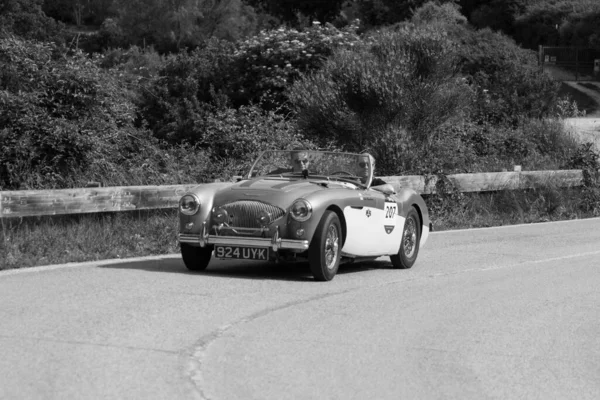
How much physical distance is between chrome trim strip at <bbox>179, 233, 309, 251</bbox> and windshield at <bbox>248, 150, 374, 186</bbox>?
1.62 metres

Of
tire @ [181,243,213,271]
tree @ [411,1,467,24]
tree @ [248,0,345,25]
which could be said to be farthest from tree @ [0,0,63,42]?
tire @ [181,243,213,271]

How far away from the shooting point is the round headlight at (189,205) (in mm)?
11344

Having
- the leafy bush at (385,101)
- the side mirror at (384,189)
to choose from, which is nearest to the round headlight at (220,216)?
the side mirror at (384,189)

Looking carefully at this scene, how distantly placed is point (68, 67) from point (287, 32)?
1620 cm

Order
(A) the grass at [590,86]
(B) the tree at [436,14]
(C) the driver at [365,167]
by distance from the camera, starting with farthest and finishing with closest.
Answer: (B) the tree at [436,14]
(A) the grass at [590,86]
(C) the driver at [365,167]

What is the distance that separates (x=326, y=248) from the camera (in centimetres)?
1125

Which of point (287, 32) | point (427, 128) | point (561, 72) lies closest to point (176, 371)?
point (427, 128)

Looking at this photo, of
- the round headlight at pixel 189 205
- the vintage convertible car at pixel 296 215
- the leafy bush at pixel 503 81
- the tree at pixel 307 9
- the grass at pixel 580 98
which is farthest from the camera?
the tree at pixel 307 9

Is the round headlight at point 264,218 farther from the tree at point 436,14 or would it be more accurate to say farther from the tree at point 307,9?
the tree at point 307,9

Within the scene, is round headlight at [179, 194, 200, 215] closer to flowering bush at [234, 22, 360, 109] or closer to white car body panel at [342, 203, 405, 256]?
white car body panel at [342, 203, 405, 256]

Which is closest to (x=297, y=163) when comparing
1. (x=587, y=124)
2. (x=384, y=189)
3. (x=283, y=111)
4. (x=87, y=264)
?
(x=384, y=189)

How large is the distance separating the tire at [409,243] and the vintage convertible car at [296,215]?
0.13 meters

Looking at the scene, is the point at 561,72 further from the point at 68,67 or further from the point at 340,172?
the point at 340,172

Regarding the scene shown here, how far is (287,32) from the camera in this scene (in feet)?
114
